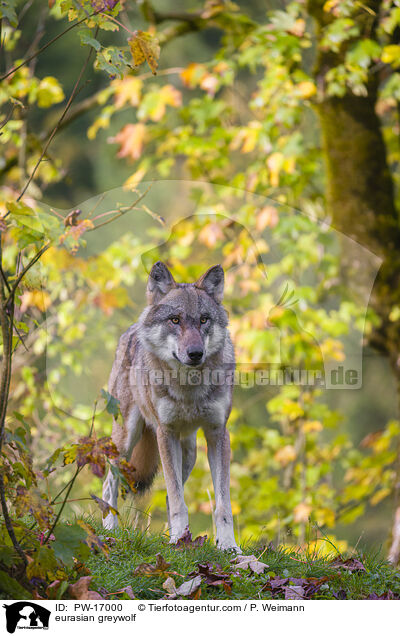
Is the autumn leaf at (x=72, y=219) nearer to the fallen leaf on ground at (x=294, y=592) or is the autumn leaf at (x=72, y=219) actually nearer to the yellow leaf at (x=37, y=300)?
the yellow leaf at (x=37, y=300)

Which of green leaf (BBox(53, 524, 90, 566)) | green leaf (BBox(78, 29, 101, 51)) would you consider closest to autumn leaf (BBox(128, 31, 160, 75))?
green leaf (BBox(78, 29, 101, 51))

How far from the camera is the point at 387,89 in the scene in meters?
7.06

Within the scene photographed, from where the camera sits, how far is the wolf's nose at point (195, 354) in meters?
3.52

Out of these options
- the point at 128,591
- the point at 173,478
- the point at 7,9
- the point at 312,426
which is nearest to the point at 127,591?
the point at 128,591

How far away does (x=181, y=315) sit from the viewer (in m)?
3.72

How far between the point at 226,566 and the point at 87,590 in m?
0.79

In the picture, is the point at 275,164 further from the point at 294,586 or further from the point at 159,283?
the point at 294,586

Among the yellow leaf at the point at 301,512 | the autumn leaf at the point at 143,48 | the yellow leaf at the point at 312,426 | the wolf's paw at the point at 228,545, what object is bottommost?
the yellow leaf at the point at 301,512

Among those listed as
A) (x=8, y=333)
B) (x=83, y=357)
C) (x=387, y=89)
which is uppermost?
(x=387, y=89)

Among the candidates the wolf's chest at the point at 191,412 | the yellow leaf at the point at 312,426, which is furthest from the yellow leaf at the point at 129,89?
the wolf's chest at the point at 191,412

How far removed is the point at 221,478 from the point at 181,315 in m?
1.10

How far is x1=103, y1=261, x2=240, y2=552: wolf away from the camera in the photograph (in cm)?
372

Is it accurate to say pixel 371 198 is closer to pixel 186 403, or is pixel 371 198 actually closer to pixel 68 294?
pixel 68 294

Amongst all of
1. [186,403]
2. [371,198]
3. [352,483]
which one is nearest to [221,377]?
[186,403]
